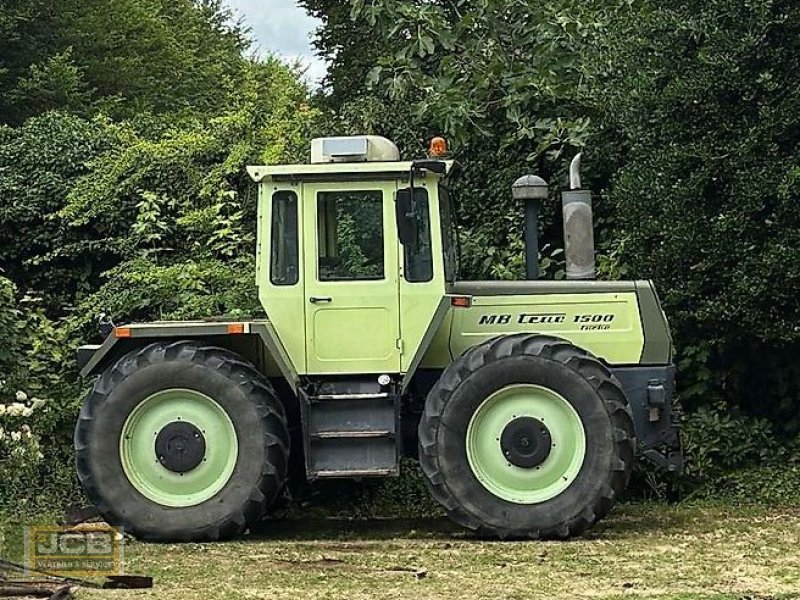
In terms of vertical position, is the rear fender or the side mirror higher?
the side mirror

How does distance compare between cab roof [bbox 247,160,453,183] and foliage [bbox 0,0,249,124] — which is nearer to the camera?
cab roof [bbox 247,160,453,183]

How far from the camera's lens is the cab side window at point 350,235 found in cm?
876

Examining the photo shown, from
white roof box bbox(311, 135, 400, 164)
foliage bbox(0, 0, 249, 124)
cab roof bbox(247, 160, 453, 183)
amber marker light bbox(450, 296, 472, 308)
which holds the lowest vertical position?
amber marker light bbox(450, 296, 472, 308)

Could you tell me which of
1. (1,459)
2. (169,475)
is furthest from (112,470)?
(1,459)

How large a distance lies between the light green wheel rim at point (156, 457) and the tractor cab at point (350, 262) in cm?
66

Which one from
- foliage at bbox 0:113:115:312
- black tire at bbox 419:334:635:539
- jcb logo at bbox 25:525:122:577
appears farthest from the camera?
foliage at bbox 0:113:115:312

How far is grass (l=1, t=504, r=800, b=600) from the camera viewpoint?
6.73 meters

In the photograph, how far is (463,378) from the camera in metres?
8.58

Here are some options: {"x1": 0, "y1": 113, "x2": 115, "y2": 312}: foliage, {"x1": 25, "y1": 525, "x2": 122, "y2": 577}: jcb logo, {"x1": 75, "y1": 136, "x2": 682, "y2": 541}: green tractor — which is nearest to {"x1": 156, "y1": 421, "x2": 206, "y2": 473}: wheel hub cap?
{"x1": 75, "y1": 136, "x2": 682, "y2": 541}: green tractor

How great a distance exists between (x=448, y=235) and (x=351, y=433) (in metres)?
1.49

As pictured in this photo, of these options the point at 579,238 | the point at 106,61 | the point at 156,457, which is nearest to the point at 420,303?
the point at 579,238

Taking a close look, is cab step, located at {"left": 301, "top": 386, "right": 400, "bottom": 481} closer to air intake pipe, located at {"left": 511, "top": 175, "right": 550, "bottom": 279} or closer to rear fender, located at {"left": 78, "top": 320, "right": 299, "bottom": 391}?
rear fender, located at {"left": 78, "top": 320, "right": 299, "bottom": 391}

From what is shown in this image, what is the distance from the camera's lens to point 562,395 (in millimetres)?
8539

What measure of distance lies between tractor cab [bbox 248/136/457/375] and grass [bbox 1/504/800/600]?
1.25 m
